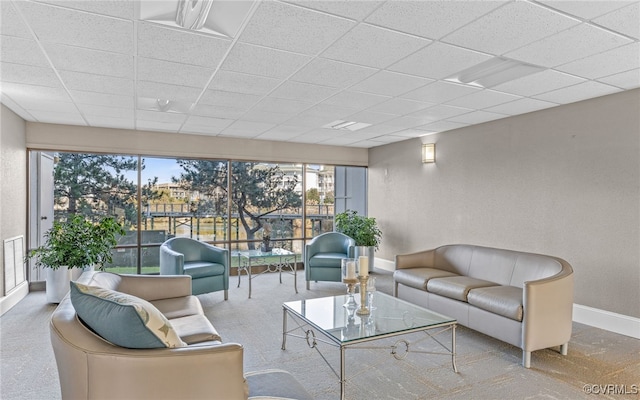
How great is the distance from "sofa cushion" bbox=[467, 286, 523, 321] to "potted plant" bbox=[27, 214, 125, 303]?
15.0ft

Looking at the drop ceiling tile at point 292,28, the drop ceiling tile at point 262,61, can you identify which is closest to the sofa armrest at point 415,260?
the drop ceiling tile at point 262,61

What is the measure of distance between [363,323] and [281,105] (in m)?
2.66

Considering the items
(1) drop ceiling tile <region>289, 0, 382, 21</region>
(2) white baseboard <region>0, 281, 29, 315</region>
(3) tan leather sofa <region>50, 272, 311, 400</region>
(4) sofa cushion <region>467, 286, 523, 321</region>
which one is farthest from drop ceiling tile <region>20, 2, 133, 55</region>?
(4) sofa cushion <region>467, 286, 523, 321</region>

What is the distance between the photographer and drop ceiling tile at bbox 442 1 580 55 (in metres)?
2.26

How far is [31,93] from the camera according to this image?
3926 mm

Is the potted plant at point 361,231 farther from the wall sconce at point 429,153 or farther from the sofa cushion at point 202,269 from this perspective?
the sofa cushion at point 202,269

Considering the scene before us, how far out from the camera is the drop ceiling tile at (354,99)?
396 centimetres

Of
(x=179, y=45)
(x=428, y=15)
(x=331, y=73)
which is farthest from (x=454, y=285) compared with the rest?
(x=179, y=45)

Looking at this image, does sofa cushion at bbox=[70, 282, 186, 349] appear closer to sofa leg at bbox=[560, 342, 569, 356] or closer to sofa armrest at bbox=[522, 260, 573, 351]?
sofa armrest at bbox=[522, 260, 573, 351]

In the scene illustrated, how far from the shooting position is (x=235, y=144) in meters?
6.68

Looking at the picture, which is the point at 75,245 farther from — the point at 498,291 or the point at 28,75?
the point at 498,291

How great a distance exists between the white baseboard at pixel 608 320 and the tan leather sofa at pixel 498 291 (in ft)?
2.79

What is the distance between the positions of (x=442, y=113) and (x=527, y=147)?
3.77 feet

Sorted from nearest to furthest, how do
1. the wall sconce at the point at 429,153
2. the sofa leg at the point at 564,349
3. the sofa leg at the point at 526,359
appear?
the sofa leg at the point at 526,359 → the sofa leg at the point at 564,349 → the wall sconce at the point at 429,153
